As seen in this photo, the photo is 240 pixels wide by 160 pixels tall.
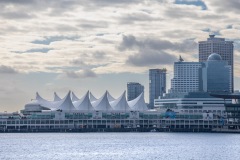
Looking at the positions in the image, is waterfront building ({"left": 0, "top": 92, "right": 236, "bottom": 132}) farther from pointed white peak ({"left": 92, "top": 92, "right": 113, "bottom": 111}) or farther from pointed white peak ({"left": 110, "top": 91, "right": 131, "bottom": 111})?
pointed white peak ({"left": 110, "top": 91, "right": 131, "bottom": 111})

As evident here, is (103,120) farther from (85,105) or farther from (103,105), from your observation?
(103,105)

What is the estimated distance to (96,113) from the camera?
181 m

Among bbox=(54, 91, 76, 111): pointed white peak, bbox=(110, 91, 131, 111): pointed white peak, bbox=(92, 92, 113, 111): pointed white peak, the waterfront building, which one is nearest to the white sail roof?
bbox=(54, 91, 76, 111): pointed white peak

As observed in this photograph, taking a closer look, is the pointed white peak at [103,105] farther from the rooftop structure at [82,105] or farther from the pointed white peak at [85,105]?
the pointed white peak at [85,105]

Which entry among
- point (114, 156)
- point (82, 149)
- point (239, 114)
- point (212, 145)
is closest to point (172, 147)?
point (212, 145)

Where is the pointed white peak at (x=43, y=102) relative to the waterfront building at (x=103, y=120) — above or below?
above

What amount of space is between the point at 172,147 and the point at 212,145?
618 cm

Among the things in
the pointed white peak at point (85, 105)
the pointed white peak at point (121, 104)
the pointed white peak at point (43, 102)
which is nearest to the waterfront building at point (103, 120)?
the pointed white peak at point (85, 105)

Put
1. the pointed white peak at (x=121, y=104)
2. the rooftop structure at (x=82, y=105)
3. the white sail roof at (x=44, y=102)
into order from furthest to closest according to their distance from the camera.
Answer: the white sail roof at (x=44, y=102) < the pointed white peak at (x=121, y=104) < the rooftop structure at (x=82, y=105)

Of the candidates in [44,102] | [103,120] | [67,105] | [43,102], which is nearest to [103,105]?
[103,120]

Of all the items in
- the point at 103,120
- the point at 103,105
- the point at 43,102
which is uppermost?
the point at 43,102

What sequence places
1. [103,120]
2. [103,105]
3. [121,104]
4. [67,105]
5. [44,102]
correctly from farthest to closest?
[44,102] → [121,104] → [103,105] → [67,105] → [103,120]

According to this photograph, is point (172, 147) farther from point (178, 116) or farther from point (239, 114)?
point (178, 116)

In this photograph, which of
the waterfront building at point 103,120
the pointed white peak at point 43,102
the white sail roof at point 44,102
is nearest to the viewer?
the waterfront building at point 103,120
